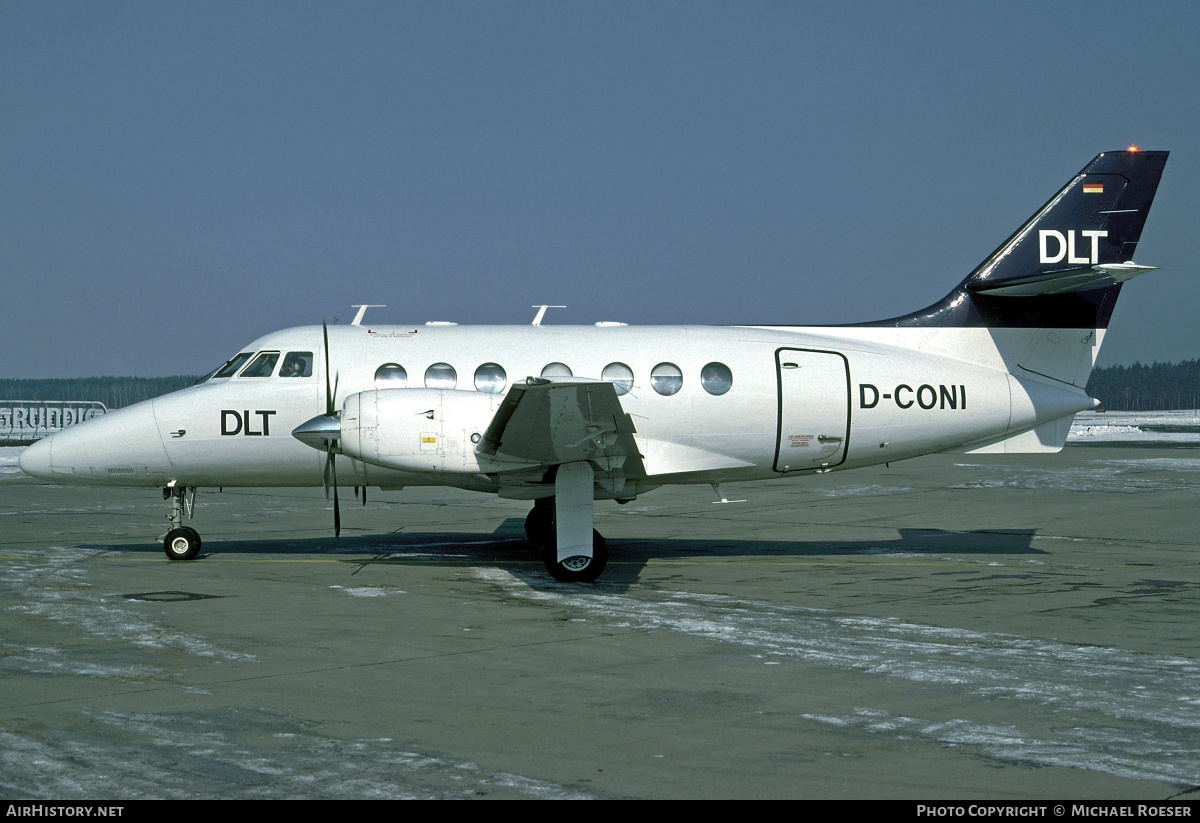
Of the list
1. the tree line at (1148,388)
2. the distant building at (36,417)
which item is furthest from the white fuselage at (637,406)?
the tree line at (1148,388)

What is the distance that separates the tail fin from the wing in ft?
18.4

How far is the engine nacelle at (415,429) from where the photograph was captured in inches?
466

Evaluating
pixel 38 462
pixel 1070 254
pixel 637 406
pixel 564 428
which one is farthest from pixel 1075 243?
pixel 38 462

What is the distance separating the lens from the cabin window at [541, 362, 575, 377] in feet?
43.7

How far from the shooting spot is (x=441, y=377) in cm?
1329

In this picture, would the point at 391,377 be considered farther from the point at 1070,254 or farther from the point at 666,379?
the point at 1070,254

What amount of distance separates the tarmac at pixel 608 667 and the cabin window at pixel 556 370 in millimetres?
2552

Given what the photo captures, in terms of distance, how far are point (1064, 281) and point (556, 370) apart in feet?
22.0

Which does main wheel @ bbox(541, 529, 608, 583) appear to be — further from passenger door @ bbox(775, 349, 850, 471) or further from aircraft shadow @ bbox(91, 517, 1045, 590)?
passenger door @ bbox(775, 349, 850, 471)

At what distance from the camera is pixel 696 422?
13.4 metres

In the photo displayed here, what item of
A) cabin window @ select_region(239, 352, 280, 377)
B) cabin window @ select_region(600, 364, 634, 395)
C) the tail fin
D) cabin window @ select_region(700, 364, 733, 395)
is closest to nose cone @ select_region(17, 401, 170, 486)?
cabin window @ select_region(239, 352, 280, 377)

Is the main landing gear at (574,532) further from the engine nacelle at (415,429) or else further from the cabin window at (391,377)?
the cabin window at (391,377)

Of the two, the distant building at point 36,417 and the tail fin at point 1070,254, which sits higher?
the tail fin at point 1070,254

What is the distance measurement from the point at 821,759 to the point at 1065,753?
1.39 meters
